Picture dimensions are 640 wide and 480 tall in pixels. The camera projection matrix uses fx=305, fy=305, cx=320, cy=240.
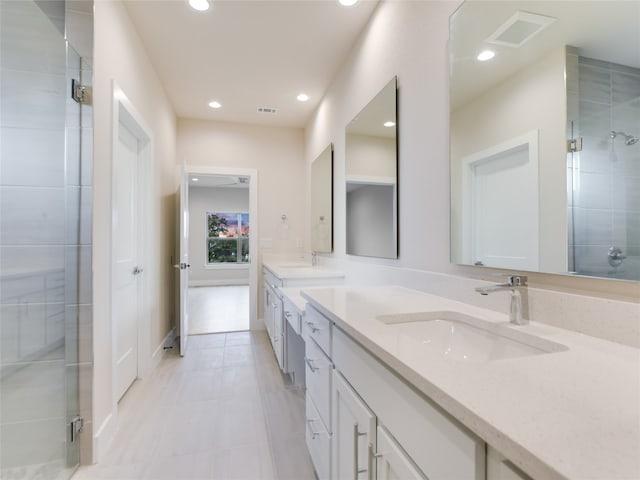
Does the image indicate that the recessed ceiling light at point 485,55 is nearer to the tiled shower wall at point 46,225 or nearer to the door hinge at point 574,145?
the door hinge at point 574,145

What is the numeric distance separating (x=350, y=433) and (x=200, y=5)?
2653 mm

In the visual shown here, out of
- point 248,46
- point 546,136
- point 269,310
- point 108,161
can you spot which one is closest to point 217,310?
point 269,310

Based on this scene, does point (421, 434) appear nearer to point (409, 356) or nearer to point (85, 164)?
point (409, 356)

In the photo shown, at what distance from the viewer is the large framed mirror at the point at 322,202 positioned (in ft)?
10.1

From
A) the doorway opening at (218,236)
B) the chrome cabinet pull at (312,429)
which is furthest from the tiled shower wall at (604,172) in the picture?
the doorway opening at (218,236)

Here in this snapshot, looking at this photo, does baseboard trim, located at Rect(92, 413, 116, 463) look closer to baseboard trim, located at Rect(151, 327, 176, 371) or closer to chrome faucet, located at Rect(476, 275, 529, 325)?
baseboard trim, located at Rect(151, 327, 176, 371)

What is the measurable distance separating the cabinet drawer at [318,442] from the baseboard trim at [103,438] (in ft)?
3.79

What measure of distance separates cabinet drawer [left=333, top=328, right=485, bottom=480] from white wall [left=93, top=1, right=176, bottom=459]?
1579mm

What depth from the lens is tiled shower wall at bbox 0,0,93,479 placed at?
154 cm

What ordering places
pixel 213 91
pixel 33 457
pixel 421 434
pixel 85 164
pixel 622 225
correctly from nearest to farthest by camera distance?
1. pixel 421 434
2. pixel 622 225
3. pixel 33 457
4. pixel 85 164
5. pixel 213 91

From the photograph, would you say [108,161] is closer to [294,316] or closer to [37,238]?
[37,238]

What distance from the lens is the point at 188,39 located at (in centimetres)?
247

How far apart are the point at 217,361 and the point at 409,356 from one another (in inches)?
109

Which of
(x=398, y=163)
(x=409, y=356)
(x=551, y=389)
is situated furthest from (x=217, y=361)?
(x=551, y=389)
